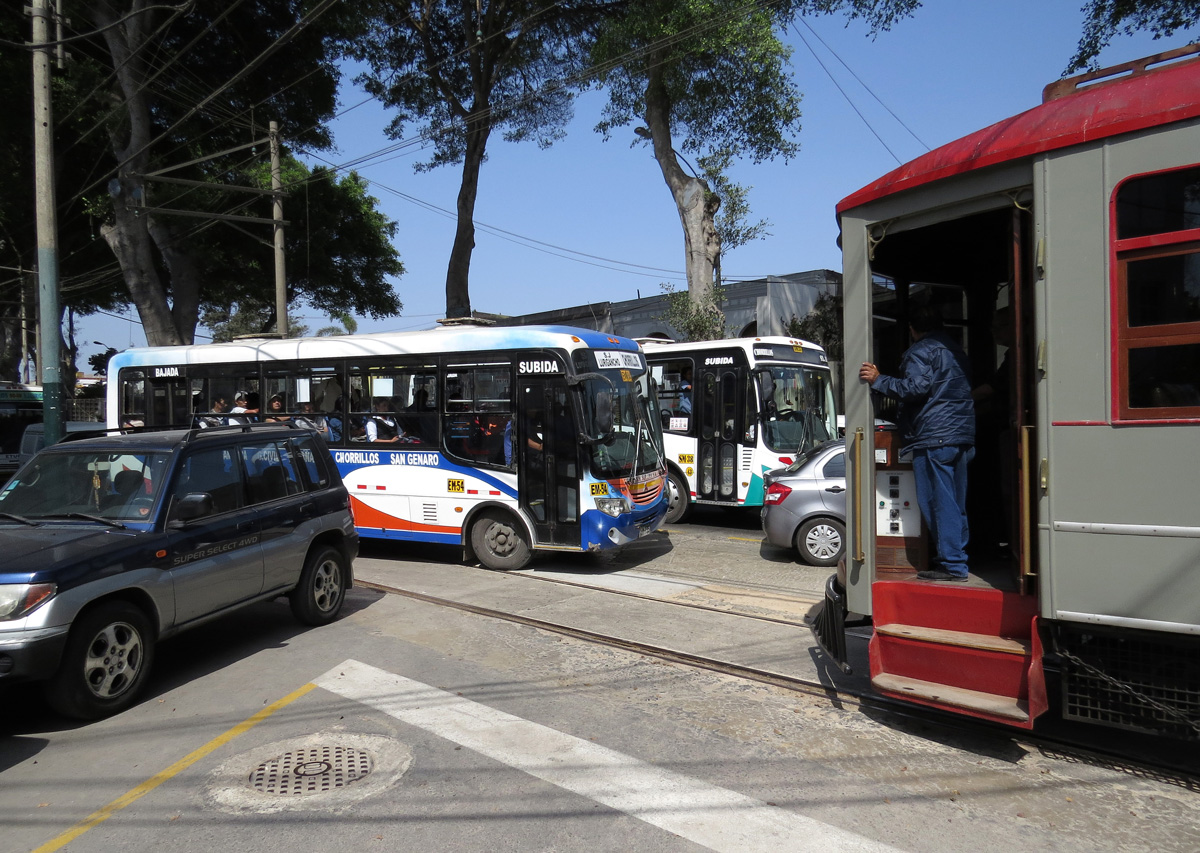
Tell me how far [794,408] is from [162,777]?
10436mm

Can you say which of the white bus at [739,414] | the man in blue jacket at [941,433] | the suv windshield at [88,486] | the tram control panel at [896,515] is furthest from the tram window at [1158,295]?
the white bus at [739,414]

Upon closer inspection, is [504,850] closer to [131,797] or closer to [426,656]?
[131,797]

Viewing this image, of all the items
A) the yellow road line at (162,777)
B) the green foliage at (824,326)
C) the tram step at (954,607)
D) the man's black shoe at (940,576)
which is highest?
the green foliage at (824,326)

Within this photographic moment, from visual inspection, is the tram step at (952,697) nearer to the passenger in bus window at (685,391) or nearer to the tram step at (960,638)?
the tram step at (960,638)

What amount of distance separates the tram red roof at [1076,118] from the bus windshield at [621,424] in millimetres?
5225

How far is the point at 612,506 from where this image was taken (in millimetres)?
9672

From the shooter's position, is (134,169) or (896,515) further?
(134,169)

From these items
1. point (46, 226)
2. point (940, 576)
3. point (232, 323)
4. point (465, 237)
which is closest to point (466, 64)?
point (465, 237)

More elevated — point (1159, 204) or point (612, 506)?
point (1159, 204)

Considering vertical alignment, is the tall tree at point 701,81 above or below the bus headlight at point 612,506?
above

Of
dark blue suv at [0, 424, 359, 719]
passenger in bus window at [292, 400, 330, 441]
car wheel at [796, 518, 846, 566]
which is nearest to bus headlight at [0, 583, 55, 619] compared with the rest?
dark blue suv at [0, 424, 359, 719]

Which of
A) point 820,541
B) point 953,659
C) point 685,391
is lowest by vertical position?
point 820,541

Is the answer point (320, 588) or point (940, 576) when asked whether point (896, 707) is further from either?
point (320, 588)

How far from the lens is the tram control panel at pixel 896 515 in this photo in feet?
18.0
